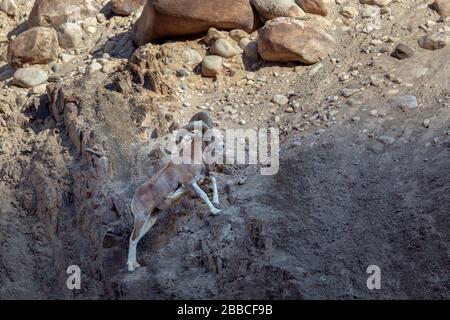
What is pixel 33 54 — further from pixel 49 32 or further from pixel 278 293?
pixel 278 293

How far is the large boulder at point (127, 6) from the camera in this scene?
480 inches

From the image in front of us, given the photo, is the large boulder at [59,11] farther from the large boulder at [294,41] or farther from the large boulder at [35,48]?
the large boulder at [294,41]

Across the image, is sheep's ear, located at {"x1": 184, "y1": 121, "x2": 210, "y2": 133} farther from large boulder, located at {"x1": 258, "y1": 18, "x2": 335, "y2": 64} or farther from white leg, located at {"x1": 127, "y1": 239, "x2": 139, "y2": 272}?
large boulder, located at {"x1": 258, "y1": 18, "x2": 335, "y2": 64}

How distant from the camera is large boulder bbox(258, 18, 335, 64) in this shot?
1028 centimetres

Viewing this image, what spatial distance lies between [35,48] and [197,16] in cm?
244

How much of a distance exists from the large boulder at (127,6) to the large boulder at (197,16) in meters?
1.18

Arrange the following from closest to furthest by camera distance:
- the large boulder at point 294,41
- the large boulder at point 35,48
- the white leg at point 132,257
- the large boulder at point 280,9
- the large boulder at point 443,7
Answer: the white leg at point 132,257 < the large boulder at point 294,41 < the large boulder at point 443,7 < the large boulder at point 280,9 < the large boulder at point 35,48

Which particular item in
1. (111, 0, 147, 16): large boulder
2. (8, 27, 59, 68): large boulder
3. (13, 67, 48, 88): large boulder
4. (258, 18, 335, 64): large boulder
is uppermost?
(258, 18, 335, 64): large boulder

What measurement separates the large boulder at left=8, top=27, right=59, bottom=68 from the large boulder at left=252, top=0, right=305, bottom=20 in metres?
3.05

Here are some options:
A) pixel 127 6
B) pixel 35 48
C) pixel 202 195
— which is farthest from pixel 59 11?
pixel 202 195

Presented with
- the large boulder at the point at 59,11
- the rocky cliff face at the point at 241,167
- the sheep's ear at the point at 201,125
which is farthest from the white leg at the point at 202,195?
the large boulder at the point at 59,11

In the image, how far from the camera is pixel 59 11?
1222cm

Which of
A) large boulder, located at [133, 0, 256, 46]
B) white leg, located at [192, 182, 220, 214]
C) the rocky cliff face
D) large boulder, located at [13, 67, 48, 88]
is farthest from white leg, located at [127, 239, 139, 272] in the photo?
large boulder, located at [13, 67, 48, 88]

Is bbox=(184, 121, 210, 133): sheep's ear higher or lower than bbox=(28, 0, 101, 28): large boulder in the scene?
higher
